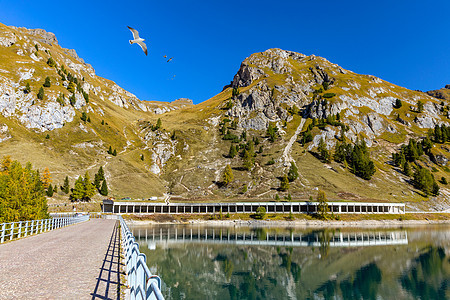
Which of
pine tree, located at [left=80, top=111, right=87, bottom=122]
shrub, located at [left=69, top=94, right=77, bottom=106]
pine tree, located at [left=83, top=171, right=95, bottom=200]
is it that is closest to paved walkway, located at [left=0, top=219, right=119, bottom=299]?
pine tree, located at [left=83, top=171, right=95, bottom=200]

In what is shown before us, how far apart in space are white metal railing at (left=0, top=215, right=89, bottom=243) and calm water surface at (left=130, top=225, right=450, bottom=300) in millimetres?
15270

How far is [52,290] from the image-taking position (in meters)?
→ 11.2

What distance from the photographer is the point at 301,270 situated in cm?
3825

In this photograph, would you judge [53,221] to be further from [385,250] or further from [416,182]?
[416,182]

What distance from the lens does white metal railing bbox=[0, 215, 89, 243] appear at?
27.6 metres

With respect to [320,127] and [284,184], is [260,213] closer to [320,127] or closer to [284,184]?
[284,184]

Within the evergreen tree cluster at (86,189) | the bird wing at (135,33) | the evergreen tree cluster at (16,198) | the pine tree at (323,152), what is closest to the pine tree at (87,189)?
the evergreen tree cluster at (86,189)

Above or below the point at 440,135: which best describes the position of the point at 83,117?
above

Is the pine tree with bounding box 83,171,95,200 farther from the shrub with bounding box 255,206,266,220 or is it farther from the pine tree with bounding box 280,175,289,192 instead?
the pine tree with bounding box 280,175,289,192

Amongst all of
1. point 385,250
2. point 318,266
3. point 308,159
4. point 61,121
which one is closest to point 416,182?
point 308,159

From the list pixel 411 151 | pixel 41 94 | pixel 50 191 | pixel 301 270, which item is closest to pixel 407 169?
pixel 411 151

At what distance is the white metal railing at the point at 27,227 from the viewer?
1088 inches

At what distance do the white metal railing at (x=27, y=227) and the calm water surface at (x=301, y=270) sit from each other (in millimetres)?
15270

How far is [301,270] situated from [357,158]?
138 m
